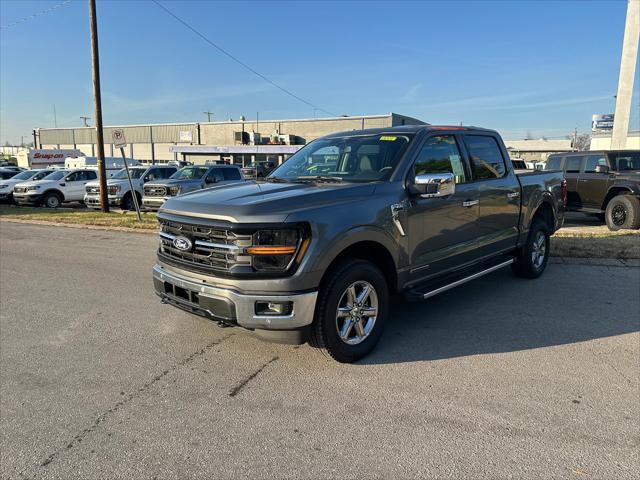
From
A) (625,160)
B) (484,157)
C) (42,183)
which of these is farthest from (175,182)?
(625,160)

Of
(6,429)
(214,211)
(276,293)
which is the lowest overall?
(6,429)

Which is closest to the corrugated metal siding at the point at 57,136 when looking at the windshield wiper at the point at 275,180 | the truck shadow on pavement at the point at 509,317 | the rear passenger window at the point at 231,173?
the rear passenger window at the point at 231,173

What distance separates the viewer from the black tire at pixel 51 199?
781 inches

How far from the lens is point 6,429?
2.97 m

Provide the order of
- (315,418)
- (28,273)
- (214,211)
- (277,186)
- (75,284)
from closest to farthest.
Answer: (315,418), (214,211), (277,186), (75,284), (28,273)

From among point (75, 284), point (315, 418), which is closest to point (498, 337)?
point (315, 418)

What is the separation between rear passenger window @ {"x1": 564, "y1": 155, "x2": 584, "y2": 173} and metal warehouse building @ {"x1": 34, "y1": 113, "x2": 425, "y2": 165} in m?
40.2

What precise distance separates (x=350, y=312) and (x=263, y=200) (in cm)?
115

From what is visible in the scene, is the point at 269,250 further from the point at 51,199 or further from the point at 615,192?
the point at 51,199

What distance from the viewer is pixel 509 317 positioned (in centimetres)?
492

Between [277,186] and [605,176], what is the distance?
10.0m

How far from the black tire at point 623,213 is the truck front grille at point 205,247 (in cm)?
1032

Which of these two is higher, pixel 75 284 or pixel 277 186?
pixel 277 186

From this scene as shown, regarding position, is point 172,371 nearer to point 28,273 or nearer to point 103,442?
point 103,442
